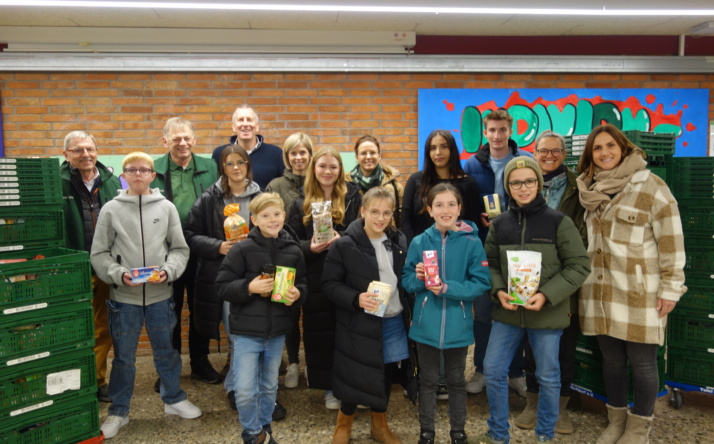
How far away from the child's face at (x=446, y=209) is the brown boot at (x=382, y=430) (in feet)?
4.29

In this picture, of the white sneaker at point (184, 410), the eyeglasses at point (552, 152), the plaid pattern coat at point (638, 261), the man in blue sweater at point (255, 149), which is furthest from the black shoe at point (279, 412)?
A: the eyeglasses at point (552, 152)

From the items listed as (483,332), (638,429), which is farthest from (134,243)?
(638,429)

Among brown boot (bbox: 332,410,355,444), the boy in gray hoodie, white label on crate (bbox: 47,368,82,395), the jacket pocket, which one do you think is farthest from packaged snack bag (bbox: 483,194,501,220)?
white label on crate (bbox: 47,368,82,395)

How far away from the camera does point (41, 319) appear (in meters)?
2.74

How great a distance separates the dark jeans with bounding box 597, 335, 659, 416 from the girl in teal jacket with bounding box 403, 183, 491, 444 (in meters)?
0.94

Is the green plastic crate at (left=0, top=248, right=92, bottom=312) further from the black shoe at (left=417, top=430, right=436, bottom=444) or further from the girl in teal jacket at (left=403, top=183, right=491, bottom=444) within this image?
the black shoe at (left=417, top=430, right=436, bottom=444)

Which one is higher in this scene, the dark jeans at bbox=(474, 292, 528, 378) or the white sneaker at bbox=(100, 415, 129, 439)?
the dark jeans at bbox=(474, 292, 528, 378)

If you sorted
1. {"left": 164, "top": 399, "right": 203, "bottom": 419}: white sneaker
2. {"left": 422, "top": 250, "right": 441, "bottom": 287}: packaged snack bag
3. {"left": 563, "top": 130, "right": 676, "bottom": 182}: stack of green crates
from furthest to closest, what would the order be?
{"left": 164, "top": 399, "right": 203, "bottom": 419}: white sneaker → {"left": 563, "top": 130, "right": 676, "bottom": 182}: stack of green crates → {"left": 422, "top": 250, "right": 441, "bottom": 287}: packaged snack bag

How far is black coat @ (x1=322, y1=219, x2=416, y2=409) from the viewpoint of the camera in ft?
9.66

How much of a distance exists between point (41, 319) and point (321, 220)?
1715 mm

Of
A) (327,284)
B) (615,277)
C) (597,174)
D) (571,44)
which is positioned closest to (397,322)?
(327,284)

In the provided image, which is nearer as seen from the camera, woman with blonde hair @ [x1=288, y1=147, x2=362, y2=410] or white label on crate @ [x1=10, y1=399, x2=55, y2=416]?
white label on crate @ [x1=10, y1=399, x2=55, y2=416]

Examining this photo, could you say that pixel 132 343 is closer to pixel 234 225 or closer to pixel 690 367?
pixel 234 225

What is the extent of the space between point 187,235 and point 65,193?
35.8 inches
